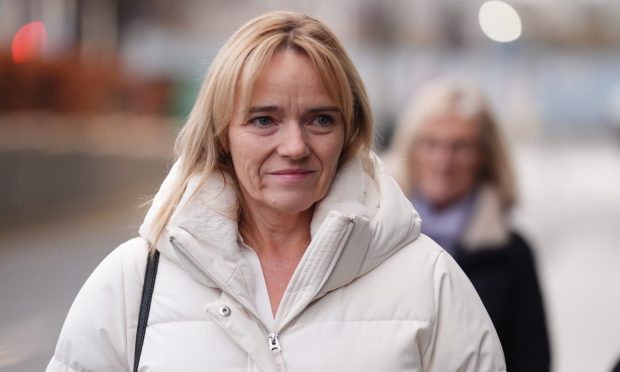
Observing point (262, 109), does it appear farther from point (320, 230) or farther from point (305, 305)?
point (305, 305)

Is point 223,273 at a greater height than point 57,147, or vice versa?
point 223,273

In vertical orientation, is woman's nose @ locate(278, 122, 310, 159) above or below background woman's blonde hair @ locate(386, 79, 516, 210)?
above

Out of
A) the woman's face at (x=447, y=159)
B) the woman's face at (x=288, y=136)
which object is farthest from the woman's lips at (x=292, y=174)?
the woman's face at (x=447, y=159)

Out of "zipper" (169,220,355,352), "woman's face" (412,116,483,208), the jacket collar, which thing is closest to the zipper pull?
"zipper" (169,220,355,352)

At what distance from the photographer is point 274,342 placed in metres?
2.81

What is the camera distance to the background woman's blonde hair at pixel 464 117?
5699mm

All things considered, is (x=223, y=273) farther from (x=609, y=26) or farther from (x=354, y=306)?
(x=609, y=26)

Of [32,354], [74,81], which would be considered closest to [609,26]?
[74,81]

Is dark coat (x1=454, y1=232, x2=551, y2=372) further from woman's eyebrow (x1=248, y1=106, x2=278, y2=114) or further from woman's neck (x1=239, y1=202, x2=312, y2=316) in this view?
woman's eyebrow (x1=248, y1=106, x2=278, y2=114)

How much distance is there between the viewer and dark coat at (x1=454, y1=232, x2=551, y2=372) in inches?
186

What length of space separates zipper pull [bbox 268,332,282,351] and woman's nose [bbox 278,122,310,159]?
385 millimetres

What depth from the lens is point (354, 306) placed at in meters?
2.86

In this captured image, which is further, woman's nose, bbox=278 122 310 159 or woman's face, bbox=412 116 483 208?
woman's face, bbox=412 116 483 208

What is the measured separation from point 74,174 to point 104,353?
45.8 feet
